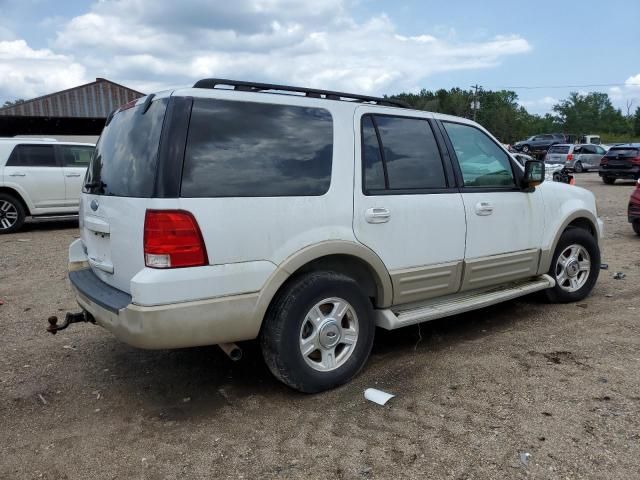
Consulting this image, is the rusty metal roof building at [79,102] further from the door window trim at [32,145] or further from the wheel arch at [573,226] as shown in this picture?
the wheel arch at [573,226]

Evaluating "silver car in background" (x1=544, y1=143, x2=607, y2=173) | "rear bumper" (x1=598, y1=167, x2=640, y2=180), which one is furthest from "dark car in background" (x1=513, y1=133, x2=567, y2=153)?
"rear bumper" (x1=598, y1=167, x2=640, y2=180)

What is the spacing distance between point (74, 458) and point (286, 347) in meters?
1.27

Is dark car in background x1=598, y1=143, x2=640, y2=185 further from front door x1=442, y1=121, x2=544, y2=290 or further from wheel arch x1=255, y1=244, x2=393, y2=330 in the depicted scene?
wheel arch x1=255, y1=244, x2=393, y2=330

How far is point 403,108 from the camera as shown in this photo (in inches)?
165

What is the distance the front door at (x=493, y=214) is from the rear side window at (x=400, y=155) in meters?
0.26

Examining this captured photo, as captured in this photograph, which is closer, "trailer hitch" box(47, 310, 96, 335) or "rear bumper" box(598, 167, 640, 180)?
"trailer hitch" box(47, 310, 96, 335)

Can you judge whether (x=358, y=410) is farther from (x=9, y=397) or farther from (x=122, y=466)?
(x=9, y=397)

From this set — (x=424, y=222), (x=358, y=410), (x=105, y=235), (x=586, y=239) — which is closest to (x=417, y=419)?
(x=358, y=410)

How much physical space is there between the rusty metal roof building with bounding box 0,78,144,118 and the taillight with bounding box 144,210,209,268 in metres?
23.9

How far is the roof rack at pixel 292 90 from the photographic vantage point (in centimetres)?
330

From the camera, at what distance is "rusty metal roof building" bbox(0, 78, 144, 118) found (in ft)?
80.8

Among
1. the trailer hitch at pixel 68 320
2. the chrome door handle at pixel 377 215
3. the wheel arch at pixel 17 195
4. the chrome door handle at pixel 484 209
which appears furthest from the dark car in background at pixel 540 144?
the trailer hitch at pixel 68 320

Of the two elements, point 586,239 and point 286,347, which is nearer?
point 286,347

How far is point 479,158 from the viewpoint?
4.54m
